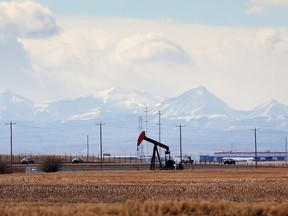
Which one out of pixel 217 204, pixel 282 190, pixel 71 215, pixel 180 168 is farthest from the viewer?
pixel 180 168

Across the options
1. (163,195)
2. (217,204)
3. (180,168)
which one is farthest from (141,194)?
(180,168)

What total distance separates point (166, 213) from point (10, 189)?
2547cm

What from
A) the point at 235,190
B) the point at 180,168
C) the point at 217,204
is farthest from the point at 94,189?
the point at 180,168

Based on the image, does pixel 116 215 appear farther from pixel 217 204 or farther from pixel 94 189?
pixel 94 189

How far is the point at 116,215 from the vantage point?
128ft

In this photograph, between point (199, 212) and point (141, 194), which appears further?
point (141, 194)

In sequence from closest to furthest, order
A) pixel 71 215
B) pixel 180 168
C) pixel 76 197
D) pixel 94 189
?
pixel 71 215, pixel 76 197, pixel 94 189, pixel 180 168

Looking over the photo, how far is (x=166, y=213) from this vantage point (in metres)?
40.2

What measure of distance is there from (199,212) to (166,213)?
1.45 metres

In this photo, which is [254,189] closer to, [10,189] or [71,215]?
[10,189]

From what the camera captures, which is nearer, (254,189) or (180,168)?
(254,189)

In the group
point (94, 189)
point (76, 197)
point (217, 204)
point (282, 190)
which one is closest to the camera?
point (217, 204)

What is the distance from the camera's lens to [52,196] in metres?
55.1

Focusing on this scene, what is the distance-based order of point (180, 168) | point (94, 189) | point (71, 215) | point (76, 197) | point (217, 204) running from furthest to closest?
point (180, 168) → point (94, 189) → point (76, 197) → point (217, 204) → point (71, 215)
